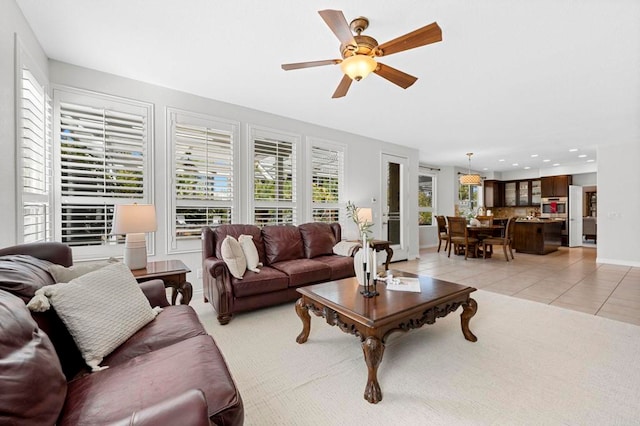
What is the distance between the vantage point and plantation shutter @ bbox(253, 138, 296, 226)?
14.1 ft

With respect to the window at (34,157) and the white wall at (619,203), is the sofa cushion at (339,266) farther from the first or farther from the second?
the white wall at (619,203)

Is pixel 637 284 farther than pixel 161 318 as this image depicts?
Yes

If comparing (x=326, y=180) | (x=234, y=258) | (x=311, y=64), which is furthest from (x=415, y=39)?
(x=326, y=180)

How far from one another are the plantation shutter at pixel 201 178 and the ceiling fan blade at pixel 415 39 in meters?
2.65

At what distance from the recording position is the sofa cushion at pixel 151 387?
0.99m

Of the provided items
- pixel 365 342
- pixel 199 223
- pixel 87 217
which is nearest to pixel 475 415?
pixel 365 342

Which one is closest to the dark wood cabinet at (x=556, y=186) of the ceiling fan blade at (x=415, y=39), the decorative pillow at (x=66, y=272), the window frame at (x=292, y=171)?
the window frame at (x=292, y=171)

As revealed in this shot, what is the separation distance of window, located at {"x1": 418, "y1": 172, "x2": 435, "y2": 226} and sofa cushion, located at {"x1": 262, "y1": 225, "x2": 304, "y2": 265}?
5746mm

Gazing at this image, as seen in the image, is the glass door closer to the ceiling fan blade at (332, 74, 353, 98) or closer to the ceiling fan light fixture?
the ceiling fan blade at (332, 74, 353, 98)

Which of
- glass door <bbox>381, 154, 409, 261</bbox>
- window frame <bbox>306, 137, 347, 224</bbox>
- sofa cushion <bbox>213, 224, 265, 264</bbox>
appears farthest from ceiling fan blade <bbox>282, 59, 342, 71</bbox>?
glass door <bbox>381, 154, 409, 261</bbox>

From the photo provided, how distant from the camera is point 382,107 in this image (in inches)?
162

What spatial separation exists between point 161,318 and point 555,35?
3731mm

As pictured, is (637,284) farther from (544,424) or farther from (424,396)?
(424,396)

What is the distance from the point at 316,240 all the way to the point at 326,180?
1.43m
